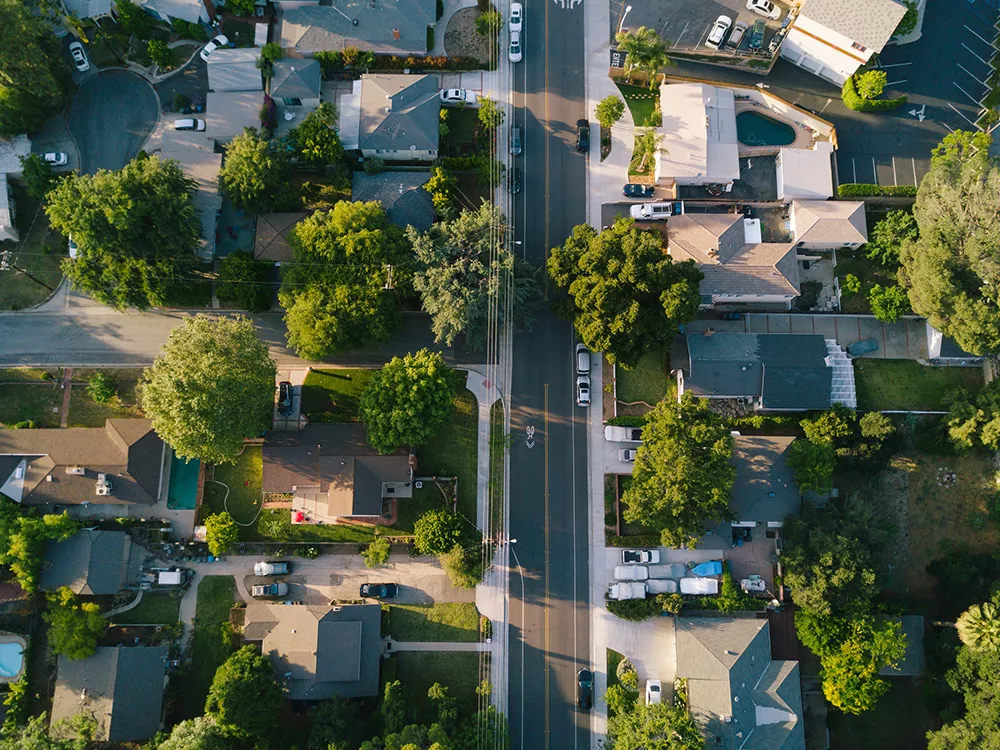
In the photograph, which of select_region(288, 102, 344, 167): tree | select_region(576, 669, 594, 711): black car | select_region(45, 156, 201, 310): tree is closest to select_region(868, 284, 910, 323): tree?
select_region(576, 669, 594, 711): black car

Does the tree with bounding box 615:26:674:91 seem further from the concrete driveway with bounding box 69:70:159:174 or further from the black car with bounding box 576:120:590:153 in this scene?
the concrete driveway with bounding box 69:70:159:174

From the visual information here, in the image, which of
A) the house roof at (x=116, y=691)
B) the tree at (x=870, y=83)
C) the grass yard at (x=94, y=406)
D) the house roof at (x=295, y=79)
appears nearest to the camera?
the house roof at (x=116, y=691)

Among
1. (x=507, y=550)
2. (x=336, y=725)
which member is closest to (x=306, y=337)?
(x=507, y=550)

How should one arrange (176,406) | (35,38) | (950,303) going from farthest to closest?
(35,38), (950,303), (176,406)

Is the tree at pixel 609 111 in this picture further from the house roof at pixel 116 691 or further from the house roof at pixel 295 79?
the house roof at pixel 116 691

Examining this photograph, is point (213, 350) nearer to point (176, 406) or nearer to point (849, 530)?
point (176, 406)

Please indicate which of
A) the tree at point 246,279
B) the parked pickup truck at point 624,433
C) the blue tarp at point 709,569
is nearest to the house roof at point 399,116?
the tree at point 246,279
